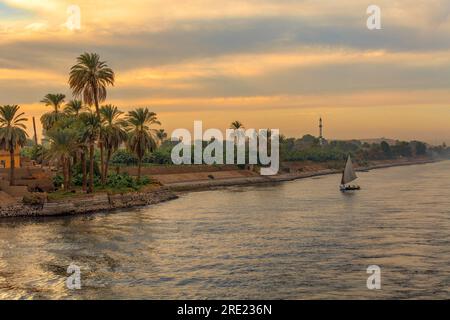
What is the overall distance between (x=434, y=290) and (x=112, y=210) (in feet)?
190

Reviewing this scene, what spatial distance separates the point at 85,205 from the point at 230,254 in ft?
131

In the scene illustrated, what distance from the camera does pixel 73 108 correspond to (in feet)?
334

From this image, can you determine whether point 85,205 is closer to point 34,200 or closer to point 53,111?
point 34,200

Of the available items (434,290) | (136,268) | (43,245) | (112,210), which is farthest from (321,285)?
(112,210)

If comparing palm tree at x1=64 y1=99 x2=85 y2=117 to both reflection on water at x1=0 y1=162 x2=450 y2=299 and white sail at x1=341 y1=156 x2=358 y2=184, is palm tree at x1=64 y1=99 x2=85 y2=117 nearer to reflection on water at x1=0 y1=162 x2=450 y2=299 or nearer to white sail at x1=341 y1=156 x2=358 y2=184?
reflection on water at x1=0 y1=162 x2=450 y2=299

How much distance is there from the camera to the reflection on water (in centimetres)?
3456

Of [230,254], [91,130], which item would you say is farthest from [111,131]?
[230,254]

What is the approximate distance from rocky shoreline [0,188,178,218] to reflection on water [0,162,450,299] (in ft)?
14.3

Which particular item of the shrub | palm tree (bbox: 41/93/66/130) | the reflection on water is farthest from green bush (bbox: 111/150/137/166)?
the shrub

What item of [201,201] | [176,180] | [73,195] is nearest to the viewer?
[73,195]

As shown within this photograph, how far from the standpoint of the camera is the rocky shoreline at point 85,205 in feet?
241

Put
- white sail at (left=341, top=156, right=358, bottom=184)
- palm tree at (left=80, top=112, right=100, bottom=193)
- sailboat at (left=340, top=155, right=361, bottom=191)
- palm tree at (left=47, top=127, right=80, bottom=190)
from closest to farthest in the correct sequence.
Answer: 1. palm tree at (left=47, top=127, right=80, bottom=190)
2. palm tree at (left=80, top=112, right=100, bottom=193)
3. sailboat at (left=340, top=155, right=361, bottom=191)
4. white sail at (left=341, top=156, right=358, bottom=184)

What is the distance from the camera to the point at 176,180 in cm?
14700

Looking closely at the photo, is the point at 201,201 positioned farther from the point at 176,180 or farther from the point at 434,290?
the point at 434,290
